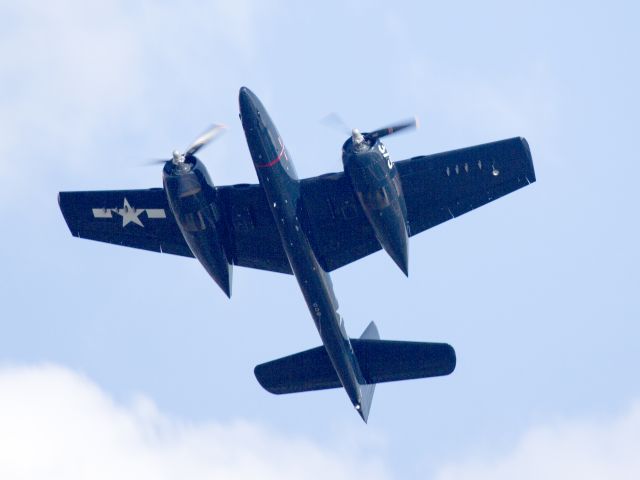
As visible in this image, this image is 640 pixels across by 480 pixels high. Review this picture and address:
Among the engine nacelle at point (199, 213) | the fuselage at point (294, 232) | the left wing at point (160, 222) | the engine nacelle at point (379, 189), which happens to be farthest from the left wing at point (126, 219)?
the engine nacelle at point (379, 189)

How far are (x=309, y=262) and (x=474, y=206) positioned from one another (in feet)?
18.9

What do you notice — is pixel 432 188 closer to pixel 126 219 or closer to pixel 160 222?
pixel 160 222

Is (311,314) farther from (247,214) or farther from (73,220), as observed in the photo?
(73,220)

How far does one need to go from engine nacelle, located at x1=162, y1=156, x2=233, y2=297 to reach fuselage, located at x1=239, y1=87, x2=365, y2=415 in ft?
6.68

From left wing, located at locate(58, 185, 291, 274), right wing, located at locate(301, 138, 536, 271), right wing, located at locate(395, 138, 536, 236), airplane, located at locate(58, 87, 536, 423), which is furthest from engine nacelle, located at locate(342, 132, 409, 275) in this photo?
left wing, located at locate(58, 185, 291, 274)

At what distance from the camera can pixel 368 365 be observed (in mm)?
44500

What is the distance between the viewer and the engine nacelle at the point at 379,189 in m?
38.8

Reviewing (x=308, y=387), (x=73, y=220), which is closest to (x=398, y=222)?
(x=308, y=387)

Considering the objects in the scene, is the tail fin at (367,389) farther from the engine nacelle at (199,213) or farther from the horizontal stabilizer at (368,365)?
the engine nacelle at (199,213)

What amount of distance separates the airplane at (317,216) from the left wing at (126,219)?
0.12ft

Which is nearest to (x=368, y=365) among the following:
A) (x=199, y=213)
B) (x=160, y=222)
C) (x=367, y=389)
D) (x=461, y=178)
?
(x=367, y=389)

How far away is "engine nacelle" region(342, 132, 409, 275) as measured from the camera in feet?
127

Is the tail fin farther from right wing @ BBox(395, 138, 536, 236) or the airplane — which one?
right wing @ BBox(395, 138, 536, 236)

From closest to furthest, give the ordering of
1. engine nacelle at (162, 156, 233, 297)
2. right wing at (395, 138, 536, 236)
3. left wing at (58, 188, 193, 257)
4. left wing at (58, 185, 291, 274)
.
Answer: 1. engine nacelle at (162, 156, 233, 297)
2. right wing at (395, 138, 536, 236)
3. left wing at (58, 185, 291, 274)
4. left wing at (58, 188, 193, 257)
